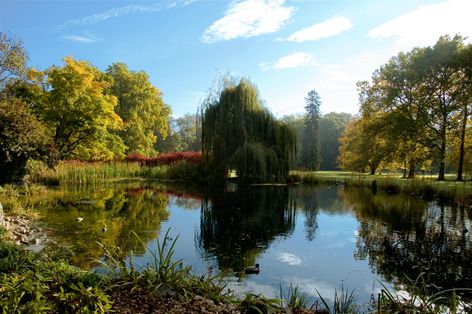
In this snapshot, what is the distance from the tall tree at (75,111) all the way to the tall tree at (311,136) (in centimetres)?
2882

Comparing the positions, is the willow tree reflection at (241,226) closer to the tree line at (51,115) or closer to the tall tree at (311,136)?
the tree line at (51,115)

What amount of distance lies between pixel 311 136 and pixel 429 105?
2394 centimetres

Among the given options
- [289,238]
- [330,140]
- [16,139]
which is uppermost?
[330,140]

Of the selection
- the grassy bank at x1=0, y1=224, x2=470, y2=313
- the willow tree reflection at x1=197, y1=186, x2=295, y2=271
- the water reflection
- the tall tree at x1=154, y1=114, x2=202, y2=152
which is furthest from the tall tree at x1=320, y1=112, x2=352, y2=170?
the grassy bank at x1=0, y1=224, x2=470, y2=313

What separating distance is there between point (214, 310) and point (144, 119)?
30044mm

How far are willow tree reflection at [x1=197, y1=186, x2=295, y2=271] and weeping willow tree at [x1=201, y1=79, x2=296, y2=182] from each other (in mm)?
4987

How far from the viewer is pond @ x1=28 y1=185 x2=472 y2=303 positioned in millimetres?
4792

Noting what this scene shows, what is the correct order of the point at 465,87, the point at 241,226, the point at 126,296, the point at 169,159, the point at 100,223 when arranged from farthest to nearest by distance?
1. the point at 169,159
2. the point at 465,87
3. the point at 241,226
4. the point at 100,223
5. the point at 126,296

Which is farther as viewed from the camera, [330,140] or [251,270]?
[330,140]

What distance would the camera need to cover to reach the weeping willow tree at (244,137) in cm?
1827

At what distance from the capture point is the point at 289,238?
7.09 m

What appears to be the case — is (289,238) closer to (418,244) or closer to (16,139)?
(418,244)

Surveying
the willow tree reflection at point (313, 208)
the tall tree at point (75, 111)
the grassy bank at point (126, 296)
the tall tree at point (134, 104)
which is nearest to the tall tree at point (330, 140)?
→ the tall tree at point (134, 104)

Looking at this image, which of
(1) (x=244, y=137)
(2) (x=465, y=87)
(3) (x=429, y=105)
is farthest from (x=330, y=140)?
(1) (x=244, y=137)
